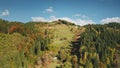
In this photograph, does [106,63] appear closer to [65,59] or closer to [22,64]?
[65,59]

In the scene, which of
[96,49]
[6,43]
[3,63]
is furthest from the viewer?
[96,49]

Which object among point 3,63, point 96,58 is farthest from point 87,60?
point 3,63

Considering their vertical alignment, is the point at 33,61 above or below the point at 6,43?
below

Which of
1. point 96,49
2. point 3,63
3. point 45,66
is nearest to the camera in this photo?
point 3,63

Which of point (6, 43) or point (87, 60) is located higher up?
point (6, 43)

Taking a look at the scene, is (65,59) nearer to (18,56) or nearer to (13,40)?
(18,56)

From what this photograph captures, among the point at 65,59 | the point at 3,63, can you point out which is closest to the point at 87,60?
the point at 65,59

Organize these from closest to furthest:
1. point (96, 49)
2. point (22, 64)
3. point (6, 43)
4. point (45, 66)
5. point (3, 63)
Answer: point (3, 63) < point (22, 64) < point (45, 66) < point (6, 43) < point (96, 49)

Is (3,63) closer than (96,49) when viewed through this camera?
Yes

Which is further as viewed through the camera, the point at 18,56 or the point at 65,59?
the point at 65,59
